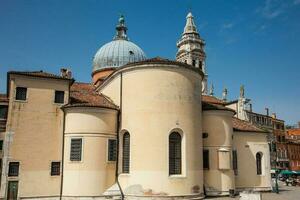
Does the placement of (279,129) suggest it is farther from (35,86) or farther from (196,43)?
(35,86)

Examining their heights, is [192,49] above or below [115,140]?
above

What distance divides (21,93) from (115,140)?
24.8ft

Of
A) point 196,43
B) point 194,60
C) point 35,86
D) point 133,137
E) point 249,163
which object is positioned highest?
point 196,43

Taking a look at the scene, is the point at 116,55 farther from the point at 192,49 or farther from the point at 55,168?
the point at 192,49

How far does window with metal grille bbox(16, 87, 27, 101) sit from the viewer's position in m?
21.7

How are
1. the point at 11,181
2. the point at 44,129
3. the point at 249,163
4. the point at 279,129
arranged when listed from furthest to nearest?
the point at 279,129 → the point at 249,163 → the point at 44,129 → the point at 11,181

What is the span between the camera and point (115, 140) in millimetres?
22656

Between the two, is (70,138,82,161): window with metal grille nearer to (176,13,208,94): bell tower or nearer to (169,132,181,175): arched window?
(169,132,181,175): arched window

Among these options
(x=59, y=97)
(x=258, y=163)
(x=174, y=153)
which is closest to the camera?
(x=174, y=153)

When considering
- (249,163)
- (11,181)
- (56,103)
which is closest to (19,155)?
(11,181)

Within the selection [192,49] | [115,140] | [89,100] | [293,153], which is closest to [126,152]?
[115,140]

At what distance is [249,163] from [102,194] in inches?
556

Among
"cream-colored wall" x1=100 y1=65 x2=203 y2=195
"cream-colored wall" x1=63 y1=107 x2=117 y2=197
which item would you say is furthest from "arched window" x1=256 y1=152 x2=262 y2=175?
"cream-colored wall" x1=63 y1=107 x2=117 y2=197

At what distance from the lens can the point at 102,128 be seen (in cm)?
2211
